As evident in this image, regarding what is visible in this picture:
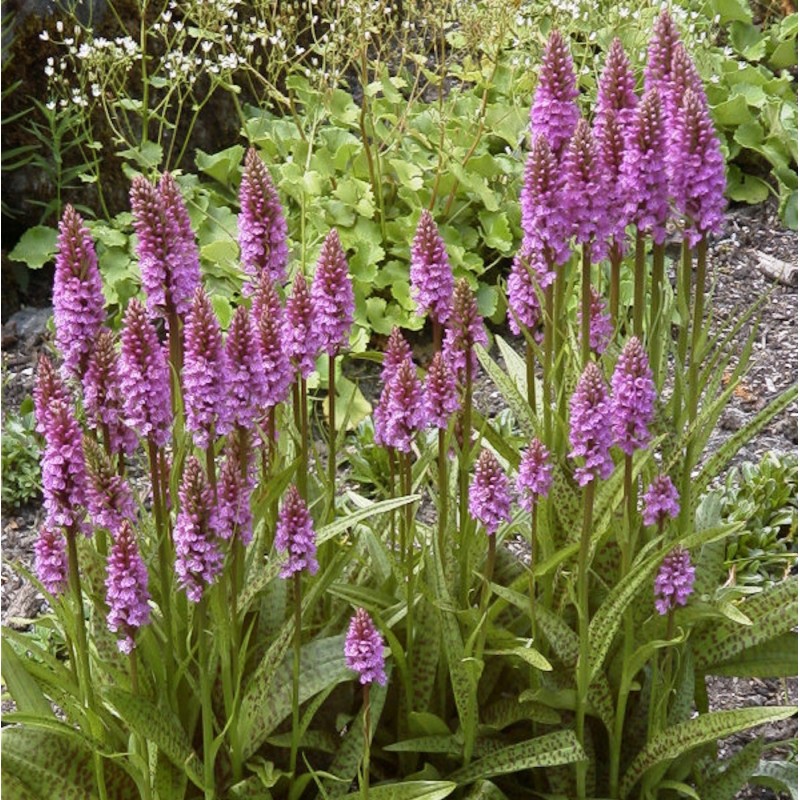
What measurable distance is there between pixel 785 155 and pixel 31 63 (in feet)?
11.7

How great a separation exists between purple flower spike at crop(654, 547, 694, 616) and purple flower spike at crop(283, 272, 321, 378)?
849mm

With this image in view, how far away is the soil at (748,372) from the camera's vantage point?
Result: 4129 mm

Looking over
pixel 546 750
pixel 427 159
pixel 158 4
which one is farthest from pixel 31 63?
pixel 546 750

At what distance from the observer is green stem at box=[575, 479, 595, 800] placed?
2.72 meters

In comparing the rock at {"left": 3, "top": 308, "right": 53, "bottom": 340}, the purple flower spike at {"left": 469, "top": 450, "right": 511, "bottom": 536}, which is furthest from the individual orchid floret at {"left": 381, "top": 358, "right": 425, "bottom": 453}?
the rock at {"left": 3, "top": 308, "right": 53, "bottom": 340}

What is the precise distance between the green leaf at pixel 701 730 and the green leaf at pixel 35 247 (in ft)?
12.4

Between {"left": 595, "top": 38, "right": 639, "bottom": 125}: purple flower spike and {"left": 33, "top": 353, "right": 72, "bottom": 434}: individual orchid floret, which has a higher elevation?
{"left": 595, "top": 38, "right": 639, "bottom": 125}: purple flower spike

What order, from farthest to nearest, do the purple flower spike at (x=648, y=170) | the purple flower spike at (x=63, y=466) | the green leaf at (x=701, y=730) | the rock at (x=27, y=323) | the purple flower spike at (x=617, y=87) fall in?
the rock at (x=27, y=323), the green leaf at (x=701, y=730), the purple flower spike at (x=617, y=87), the purple flower spike at (x=648, y=170), the purple flower spike at (x=63, y=466)

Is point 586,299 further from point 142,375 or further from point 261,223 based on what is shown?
point 142,375

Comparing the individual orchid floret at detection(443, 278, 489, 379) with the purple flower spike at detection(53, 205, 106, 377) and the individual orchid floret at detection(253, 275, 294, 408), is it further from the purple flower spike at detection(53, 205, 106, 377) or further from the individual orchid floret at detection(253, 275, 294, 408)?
the purple flower spike at detection(53, 205, 106, 377)

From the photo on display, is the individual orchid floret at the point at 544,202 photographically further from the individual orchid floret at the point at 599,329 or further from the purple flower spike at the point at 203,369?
the purple flower spike at the point at 203,369

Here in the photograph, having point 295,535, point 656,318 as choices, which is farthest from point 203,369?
point 656,318

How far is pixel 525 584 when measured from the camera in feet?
10.1

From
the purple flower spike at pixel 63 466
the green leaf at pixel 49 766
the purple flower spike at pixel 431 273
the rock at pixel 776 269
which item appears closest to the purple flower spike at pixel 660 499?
the purple flower spike at pixel 431 273
